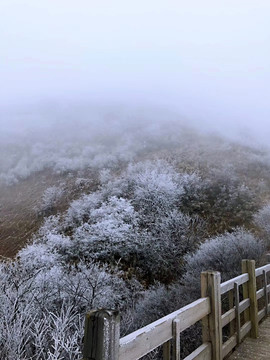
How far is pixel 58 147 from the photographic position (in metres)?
41.0

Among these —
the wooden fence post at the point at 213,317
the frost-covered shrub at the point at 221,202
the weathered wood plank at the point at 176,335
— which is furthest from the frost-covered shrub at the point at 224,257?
the frost-covered shrub at the point at 221,202

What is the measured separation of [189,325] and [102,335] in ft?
5.21

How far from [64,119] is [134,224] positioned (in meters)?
44.4

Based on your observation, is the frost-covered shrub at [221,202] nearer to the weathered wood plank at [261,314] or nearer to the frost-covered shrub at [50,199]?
the frost-covered shrub at [50,199]

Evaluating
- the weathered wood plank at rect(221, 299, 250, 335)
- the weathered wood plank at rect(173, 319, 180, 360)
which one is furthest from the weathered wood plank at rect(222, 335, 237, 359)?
the weathered wood plank at rect(173, 319, 180, 360)

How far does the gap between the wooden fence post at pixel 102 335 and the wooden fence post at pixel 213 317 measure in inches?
77.1

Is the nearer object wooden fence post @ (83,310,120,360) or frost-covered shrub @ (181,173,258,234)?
wooden fence post @ (83,310,120,360)

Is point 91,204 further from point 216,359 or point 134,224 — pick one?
point 216,359

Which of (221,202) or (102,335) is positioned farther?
(221,202)

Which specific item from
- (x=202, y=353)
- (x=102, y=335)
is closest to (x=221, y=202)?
(x=202, y=353)

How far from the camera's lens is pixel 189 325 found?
3.03 metres

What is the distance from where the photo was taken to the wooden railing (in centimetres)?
178

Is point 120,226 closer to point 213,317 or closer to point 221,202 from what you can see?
point 221,202

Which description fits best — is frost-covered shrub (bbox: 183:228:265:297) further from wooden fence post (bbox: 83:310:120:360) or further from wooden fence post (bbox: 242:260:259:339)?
wooden fence post (bbox: 83:310:120:360)
